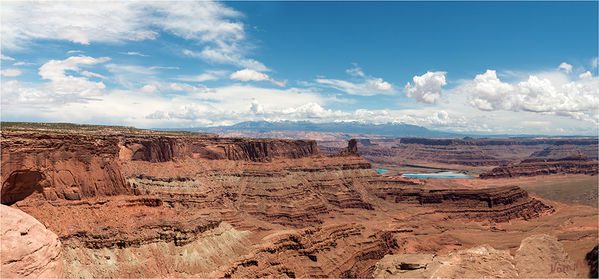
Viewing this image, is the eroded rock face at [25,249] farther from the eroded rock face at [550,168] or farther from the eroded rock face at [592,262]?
the eroded rock face at [550,168]

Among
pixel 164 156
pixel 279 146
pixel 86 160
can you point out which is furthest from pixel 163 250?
pixel 279 146

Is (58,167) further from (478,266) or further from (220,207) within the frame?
(220,207)

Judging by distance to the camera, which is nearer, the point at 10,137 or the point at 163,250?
the point at 10,137

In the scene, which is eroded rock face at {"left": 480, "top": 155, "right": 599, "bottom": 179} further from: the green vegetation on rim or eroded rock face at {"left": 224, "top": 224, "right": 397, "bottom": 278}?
the green vegetation on rim

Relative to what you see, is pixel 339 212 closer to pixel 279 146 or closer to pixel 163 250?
pixel 279 146

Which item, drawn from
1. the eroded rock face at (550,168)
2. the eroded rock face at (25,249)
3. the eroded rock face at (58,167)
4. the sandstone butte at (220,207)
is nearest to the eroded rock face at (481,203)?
the sandstone butte at (220,207)

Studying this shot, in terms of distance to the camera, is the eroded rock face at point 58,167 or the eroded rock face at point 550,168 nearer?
the eroded rock face at point 58,167
